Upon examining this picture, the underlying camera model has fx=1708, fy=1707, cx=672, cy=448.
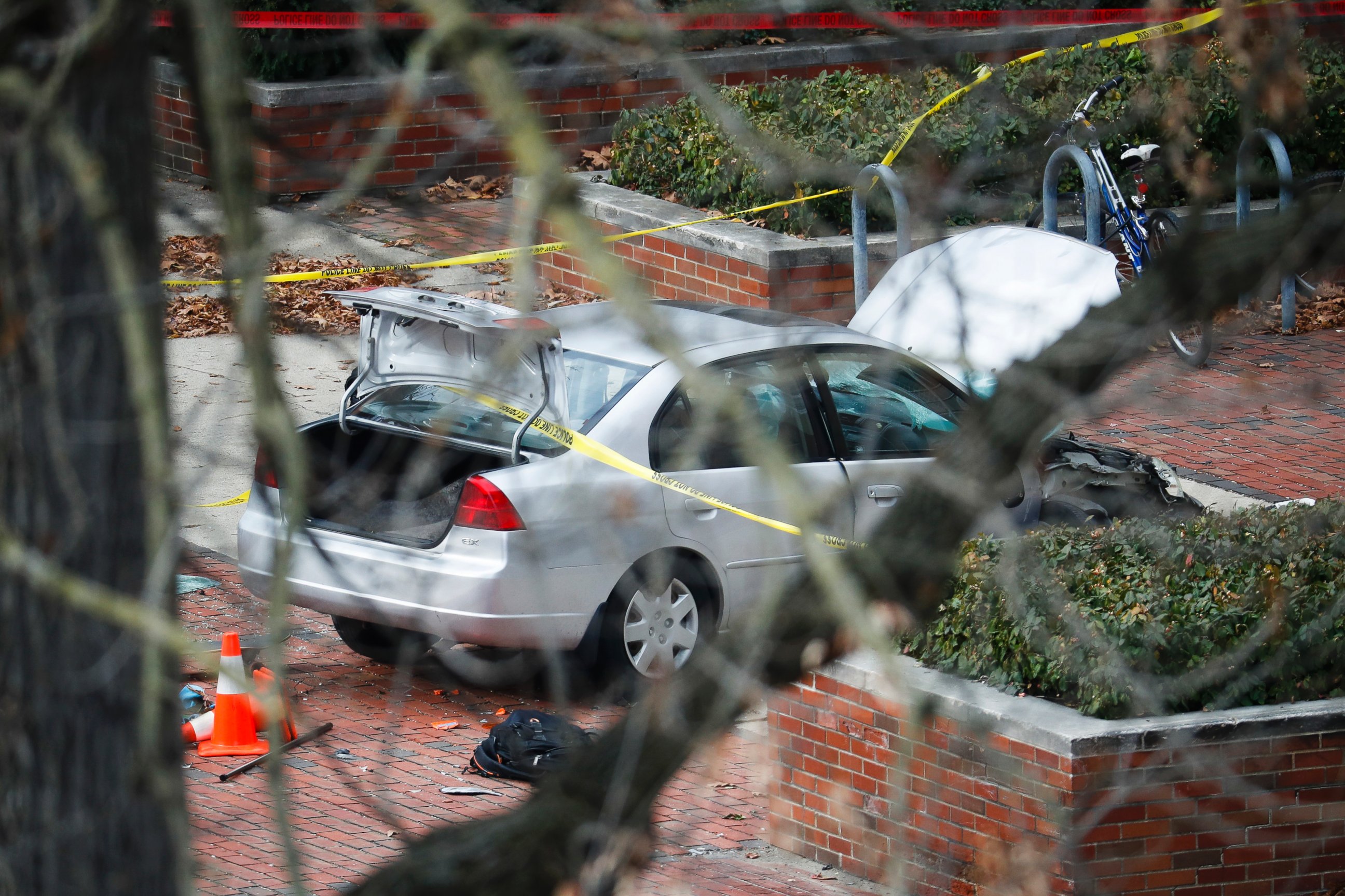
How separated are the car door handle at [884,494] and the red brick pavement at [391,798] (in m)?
1.25

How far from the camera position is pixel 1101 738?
5305 mm

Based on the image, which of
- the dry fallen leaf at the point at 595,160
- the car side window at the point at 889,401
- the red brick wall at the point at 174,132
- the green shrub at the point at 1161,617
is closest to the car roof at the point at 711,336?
the car side window at the point at 889,401

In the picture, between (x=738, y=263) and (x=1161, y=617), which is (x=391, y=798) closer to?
(x=1161, y=617)

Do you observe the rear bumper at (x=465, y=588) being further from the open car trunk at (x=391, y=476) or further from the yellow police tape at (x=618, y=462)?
the yellow police tape at (x=618, y=462)

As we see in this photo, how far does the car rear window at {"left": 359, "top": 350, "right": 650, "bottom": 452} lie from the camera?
24.0 feet

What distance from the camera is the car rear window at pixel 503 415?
7.30 meters

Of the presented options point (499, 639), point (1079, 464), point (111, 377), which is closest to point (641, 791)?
point (111, 377)

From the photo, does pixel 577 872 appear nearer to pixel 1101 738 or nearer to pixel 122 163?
pixel 122 163

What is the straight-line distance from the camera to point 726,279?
12766 millimetres

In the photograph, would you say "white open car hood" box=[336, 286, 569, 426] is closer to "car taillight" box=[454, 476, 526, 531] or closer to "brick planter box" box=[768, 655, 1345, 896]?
"car taillight" box=[454, 476, 526, 531]

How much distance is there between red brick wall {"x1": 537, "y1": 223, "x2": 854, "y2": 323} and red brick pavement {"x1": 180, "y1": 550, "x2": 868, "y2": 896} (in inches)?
185

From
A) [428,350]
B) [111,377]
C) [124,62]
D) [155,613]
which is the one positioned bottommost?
[428,350]

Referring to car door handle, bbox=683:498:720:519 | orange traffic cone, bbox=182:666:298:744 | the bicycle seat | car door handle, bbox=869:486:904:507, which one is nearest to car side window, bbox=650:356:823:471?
car door handle, bbox=683:498:720:519

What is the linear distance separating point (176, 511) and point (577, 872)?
0.76 metres
